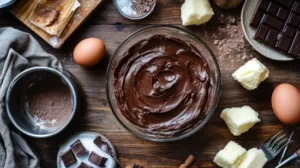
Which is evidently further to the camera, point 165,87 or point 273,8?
point 273,8

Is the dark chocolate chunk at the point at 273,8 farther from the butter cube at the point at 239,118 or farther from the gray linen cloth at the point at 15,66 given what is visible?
the gray linen cloth at the point at 15,66

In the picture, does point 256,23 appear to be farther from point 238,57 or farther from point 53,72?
point 53,72

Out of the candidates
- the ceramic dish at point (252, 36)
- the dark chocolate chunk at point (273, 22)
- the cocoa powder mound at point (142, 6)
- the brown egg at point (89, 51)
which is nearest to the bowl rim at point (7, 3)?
the brown egg at point (89, 51)

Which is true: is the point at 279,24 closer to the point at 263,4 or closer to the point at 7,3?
the point at 263,4

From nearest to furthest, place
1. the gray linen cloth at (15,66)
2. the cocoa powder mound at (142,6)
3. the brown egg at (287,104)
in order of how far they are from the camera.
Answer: the brown egg at (287,104) < the gray linen cloth at (15,66) < the cocoa powder mound at (142,6)

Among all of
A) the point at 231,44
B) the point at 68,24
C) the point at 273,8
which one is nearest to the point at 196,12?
the point at 231,44

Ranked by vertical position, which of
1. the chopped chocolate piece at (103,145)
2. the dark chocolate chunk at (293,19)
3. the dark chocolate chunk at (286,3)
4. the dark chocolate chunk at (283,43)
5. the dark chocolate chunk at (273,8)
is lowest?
the chopped chocolate piece at (103,145)

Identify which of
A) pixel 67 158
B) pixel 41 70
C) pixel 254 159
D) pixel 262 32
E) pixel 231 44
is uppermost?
pixel 262 32

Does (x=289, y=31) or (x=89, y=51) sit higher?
(x=289, y=31)
